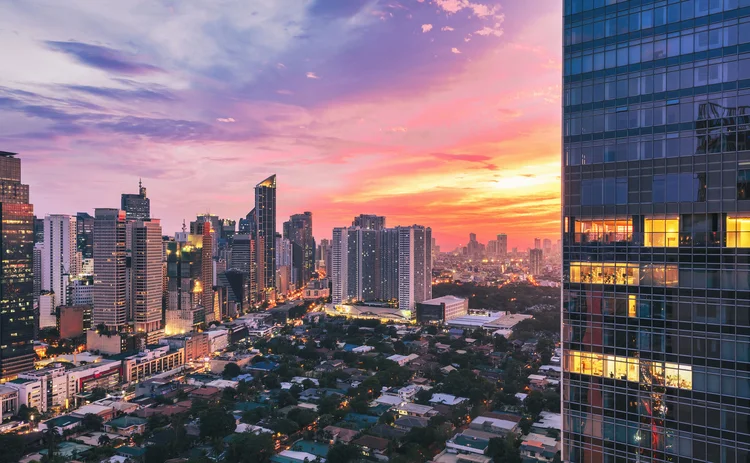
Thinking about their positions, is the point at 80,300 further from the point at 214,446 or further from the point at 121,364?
the point at 214,446

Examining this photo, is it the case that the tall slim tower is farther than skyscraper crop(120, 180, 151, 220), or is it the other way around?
skyscraper crop(120, 180, 151, 220)

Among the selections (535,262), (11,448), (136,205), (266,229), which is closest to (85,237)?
(136,205)

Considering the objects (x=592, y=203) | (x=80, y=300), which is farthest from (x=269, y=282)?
(x=592, y=203)

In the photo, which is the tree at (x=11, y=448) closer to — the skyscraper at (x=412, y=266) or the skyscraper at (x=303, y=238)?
the skyscraper at (x=412, y=266)

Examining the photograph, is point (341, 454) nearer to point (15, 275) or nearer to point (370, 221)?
point (15, 275)

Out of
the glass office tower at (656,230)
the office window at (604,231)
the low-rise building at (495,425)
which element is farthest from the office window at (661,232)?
the low-rise building at (495,425)

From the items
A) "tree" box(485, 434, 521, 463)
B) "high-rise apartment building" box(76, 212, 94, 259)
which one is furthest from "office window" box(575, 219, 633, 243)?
"high-rise apartment building" box(76, 212, 94, 259)

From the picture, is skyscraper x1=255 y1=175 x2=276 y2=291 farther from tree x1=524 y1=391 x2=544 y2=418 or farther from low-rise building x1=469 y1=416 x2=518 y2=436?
low-rise building x1=469 y1=416 x2=518 y2=436
